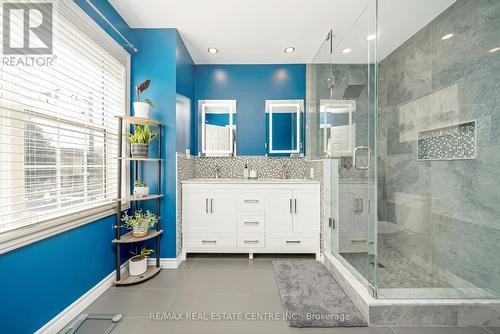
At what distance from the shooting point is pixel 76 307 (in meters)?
1.57

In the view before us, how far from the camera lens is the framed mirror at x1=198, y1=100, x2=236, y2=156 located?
10.2ft

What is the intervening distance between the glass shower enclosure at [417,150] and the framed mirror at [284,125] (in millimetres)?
648

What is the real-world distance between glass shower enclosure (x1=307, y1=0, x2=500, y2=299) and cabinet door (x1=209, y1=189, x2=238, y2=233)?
3.63ft

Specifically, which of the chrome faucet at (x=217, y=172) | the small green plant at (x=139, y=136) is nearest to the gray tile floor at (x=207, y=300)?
the chrome faucet at (x=217, y=172)

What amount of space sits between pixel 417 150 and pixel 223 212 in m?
2.22

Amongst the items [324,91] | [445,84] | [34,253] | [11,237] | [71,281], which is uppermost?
[324,91]

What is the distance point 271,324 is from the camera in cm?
149

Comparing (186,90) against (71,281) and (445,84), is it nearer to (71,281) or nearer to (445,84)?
(71,281)

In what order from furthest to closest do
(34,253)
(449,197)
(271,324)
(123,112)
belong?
(123,112)
(449,197)
(271,324)
(34,253)

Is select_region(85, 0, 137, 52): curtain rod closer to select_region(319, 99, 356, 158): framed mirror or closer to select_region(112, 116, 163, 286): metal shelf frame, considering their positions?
select_region(112, 116, 163, 286): metal shelf frame

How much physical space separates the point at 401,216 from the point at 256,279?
1.63 metres

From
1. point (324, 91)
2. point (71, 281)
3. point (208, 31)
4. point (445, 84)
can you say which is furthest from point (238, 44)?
point (71, 281)

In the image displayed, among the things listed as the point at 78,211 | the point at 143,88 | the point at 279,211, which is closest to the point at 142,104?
the point at 143,88

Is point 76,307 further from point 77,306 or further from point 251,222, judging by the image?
point 251,222
